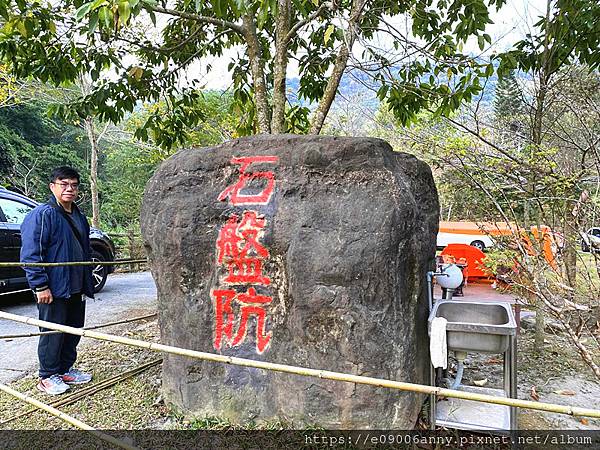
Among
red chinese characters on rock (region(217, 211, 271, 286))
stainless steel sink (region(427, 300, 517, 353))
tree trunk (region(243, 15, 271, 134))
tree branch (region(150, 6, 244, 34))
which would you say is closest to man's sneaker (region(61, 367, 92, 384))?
red chinese characters on rock (region(217, 211, 271, 286))

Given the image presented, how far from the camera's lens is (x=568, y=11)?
176 inches

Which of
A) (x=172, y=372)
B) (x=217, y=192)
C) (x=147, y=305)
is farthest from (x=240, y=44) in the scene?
(x=172, y=372)

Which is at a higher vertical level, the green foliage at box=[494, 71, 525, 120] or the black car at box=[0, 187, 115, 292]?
the green foliage at box=[494, 71, 525, 120]

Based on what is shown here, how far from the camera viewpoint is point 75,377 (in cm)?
416

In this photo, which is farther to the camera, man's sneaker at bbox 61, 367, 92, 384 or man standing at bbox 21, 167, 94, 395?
man's sneaker at bbox 61, 367, 92, 384

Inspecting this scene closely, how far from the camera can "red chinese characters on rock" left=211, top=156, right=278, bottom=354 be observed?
3328 mm

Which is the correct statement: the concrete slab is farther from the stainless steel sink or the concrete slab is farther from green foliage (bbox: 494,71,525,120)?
green foliage (bbox: 494,71,525,120)

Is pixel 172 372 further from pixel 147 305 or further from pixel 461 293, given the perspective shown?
pixel 461 293

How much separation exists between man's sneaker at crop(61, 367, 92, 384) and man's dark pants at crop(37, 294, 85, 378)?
0.18 ft

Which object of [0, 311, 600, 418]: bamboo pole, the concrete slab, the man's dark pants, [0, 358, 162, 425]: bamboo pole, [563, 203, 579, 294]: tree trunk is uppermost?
[563, 203, 579, 294]: tree trunk

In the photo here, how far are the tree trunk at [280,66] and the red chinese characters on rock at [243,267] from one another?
4.85 ft

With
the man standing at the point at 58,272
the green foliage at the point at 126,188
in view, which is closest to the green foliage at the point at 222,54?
the man standing at the point at 58,272

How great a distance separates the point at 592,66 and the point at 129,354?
5.89 meters

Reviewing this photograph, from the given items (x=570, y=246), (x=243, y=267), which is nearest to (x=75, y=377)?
(x=243, y=267)
